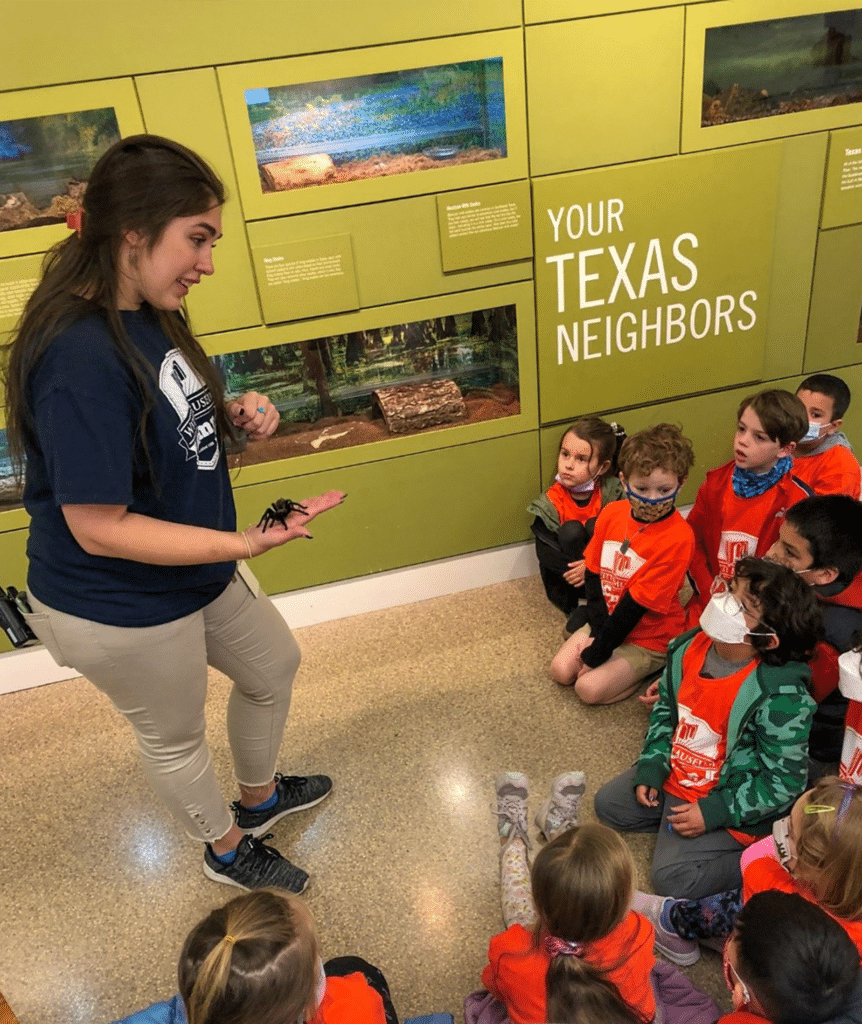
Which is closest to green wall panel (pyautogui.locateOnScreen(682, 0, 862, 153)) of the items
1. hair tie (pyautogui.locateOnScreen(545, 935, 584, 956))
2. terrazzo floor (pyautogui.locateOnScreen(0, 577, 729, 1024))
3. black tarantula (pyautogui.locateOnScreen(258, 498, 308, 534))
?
terrazzo floor (pyautogui.locateOnScreen(0, 577, 729, 1024))

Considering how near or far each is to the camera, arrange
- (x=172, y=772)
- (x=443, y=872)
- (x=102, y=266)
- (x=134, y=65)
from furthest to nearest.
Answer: (x=134, y=65) < (x=443, y=872) < (x=172, y=772) < (x=102, y=266)

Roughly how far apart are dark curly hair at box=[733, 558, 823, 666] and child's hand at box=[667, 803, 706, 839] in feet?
1.39

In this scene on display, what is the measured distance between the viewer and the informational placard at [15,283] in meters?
2.41

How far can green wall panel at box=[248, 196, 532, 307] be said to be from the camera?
8.46 feet

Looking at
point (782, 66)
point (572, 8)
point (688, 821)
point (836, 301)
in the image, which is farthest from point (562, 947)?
point (782, 66)

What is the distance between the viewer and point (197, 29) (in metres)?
2.29

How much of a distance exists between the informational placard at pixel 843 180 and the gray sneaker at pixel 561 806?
7.50 ft

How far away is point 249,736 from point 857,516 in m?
1.67

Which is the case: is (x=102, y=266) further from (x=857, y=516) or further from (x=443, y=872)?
(x=857, y=516)

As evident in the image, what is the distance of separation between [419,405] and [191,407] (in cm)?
154

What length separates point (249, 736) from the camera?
203cm

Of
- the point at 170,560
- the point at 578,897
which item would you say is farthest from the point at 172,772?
the point at 578,897

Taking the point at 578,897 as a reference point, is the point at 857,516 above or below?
above

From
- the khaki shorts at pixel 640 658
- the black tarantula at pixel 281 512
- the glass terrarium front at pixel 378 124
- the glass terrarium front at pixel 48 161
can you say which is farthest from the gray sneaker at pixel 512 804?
the glass terrarium front at pixel 48 161
